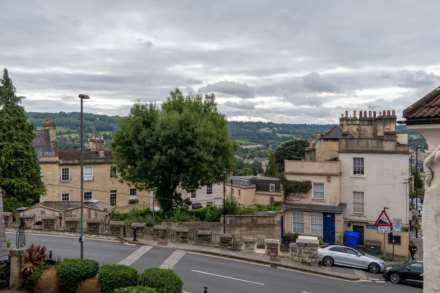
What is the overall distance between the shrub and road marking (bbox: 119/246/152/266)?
18.7 ft

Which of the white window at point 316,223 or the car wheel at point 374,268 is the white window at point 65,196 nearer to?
the white window at point 316,223

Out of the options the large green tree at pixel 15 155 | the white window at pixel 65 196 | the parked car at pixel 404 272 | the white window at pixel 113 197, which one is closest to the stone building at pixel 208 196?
the white window at pixel 113 197

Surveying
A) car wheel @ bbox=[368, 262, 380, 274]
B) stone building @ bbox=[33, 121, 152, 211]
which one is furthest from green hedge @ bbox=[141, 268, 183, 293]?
stone building @ bbox=[33, 121, 152, 211]

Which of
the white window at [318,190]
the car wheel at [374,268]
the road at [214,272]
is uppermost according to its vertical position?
the white window at [318,190]

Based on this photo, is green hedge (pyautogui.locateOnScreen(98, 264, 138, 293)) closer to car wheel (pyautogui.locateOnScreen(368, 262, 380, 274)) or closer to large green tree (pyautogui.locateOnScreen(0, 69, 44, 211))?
car wheel (pyautogui.locateOnScreen(368, 262, 380, 274))

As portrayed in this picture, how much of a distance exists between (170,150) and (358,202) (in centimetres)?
1522

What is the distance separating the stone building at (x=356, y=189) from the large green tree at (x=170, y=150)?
6.49m

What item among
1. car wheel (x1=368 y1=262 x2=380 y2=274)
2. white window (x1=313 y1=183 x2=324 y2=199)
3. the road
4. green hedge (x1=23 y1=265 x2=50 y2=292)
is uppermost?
white window (x1=313 y1=183 x2=324 y2=199)

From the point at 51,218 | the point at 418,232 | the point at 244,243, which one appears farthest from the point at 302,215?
the point at 51,218

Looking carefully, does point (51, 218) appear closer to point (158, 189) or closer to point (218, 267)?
point (158, 189)

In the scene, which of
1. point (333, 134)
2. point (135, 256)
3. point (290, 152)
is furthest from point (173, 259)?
point (290, 152)

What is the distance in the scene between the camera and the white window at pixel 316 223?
33.3m

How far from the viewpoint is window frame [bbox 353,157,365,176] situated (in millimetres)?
33562

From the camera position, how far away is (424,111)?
6941 millimetres
